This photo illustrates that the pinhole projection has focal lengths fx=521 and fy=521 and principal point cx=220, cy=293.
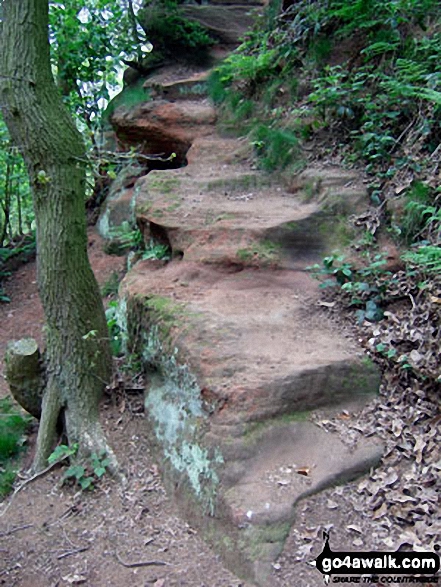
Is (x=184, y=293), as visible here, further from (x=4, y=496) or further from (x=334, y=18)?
(x=334, y=18)

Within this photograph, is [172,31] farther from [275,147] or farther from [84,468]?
[84,468]

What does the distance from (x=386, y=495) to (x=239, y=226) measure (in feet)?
10.8

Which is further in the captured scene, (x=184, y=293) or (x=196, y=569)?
(x=184, y=293)

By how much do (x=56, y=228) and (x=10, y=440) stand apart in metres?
2.29

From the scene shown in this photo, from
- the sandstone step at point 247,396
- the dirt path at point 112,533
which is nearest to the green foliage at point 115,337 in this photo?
the sandstone step at point 247,396

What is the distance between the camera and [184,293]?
5.30m

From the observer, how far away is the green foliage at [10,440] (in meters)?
4.88

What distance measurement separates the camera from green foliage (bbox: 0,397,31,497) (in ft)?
16.0

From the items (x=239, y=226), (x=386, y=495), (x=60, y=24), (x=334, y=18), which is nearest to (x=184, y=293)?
(x=239, y=226)

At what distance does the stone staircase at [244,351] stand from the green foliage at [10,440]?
146 centimetres

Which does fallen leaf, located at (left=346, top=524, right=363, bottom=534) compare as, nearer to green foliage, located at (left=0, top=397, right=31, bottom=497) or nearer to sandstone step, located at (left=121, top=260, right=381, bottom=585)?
sandstone step, located at (left=121, top=260, right=381, bottom=585)

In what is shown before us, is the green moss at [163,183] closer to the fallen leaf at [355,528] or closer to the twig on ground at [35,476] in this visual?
the twig on ground at [35,476]

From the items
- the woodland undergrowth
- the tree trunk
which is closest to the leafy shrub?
the woodland undergrowth

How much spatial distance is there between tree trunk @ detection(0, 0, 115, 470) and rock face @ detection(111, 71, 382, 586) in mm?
551
